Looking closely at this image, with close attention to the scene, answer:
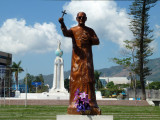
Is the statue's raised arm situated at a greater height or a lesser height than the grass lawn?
greater

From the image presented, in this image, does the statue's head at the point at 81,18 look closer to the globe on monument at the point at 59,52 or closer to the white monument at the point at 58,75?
the white monument at the point at 58,75

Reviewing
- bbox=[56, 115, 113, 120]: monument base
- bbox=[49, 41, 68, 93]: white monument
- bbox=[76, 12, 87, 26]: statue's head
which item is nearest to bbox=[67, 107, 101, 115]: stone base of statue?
bbox=[56, 115, 113, 120]: monument base

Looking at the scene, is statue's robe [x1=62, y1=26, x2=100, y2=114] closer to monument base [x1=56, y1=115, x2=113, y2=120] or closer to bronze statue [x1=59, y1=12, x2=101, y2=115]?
bronze statue [x1=59, y1=12, x2=101, y2=115]

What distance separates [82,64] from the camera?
7914 mm

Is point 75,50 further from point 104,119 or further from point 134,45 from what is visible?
point 134,45

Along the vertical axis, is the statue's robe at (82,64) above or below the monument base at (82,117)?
above

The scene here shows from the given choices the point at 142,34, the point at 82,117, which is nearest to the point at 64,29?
the point at 82,117

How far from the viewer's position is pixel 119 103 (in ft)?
86.1

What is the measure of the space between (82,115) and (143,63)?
26.8 meters

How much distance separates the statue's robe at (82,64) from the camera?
25.4 feet

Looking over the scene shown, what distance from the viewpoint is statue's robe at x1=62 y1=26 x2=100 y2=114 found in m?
7.75

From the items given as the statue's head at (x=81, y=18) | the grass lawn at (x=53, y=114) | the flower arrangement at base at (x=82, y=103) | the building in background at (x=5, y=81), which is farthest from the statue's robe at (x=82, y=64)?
the building in background at (x=5, y=81)

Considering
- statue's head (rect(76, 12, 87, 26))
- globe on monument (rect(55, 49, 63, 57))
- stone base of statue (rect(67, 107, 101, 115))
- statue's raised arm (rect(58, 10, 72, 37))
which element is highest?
globe on monument (rect(55, 49, 63, 57))

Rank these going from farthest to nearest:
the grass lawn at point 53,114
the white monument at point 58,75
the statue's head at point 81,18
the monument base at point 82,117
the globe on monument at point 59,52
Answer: the globe on monument at point 59,52 < the white monument at point 58,75 < the grass lawn at point 53,114 < the statue's head at point 81,18 < the monument base at point 82,117
